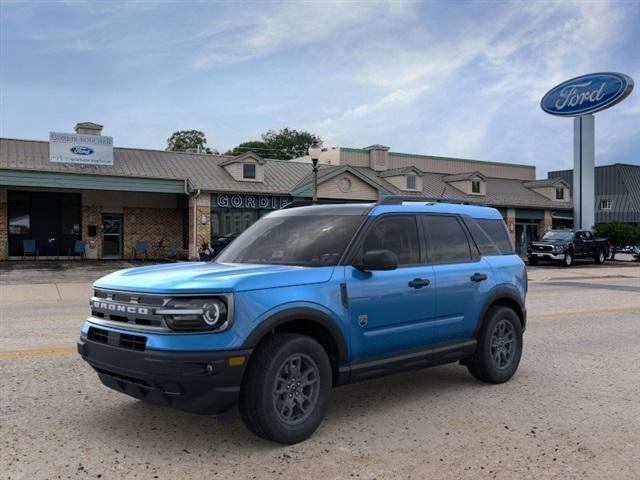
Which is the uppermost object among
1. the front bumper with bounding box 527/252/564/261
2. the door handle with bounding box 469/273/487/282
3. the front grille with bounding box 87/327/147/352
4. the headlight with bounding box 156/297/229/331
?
the door handle with bounding box 469/273/487/282

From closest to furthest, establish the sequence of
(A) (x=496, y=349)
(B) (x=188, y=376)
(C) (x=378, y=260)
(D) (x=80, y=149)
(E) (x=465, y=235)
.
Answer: (B) (x=188, y=376)
(C) (x=378, y=260)
(E) (x=465, y=235)
(A) (x=496, y=349)
(D) (x=80, y=149)

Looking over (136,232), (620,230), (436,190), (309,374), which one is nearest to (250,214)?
(136,232)

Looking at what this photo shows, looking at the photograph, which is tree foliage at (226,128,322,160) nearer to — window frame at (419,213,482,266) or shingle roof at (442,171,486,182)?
shingle roof at (442,171,486,182)

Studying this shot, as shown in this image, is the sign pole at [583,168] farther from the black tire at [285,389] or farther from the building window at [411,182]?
the black tire at [285,389]

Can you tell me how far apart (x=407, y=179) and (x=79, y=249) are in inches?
763

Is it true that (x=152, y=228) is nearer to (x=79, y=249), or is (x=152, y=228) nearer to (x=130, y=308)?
(x=79, y=249)

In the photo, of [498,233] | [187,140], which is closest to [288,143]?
[187,140]

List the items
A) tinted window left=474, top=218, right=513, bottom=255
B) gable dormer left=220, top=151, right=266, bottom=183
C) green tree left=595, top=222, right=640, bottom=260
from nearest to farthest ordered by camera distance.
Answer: tinted window left=474, top=218, right=513, bottom=255
gable dormer left=220, top=151, right=266, bottom=183
green tree left=595, top=222, right=640, bottom=260

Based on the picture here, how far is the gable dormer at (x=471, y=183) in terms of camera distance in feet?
132

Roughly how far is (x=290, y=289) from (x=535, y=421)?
8.08 feet

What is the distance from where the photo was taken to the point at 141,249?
30141 mm

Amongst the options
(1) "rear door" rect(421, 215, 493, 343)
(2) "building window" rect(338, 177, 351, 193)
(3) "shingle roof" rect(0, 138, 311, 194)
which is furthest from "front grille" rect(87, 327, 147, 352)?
(2) "building window" rect(338, 177, 351, 193)

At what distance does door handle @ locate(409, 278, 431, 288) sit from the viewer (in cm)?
535

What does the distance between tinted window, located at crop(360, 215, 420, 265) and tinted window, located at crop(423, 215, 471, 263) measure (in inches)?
7.6
